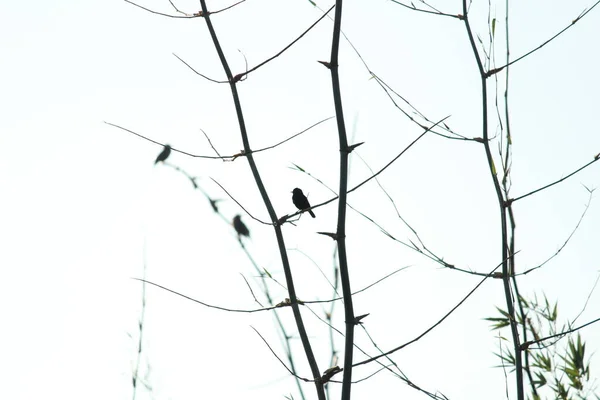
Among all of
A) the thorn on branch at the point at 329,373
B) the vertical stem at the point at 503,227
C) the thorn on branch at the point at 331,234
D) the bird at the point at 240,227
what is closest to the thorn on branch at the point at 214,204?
the bird at the point at 240,227

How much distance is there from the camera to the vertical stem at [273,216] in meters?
1.71

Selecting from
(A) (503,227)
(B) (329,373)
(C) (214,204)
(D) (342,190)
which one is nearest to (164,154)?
(C) (214,204)

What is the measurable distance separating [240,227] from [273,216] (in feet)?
0.34

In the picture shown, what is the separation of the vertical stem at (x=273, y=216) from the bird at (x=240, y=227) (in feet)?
0.29

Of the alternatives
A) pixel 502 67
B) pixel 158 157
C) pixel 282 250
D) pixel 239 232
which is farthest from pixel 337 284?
pixel 502 67

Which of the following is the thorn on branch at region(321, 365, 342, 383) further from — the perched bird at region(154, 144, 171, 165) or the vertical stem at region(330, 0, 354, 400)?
the perched bird at region(154, 144, 171, 165)

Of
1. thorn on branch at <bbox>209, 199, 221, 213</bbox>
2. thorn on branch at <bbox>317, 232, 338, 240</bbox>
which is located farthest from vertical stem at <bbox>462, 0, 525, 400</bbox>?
thorn on branch at <bbox>209, 199, 221, 213</bbox>

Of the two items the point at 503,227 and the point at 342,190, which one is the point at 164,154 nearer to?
the point at 342,190

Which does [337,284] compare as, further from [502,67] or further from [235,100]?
[502,67]

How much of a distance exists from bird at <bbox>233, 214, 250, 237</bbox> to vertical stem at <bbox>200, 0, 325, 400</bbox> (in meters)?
0.09

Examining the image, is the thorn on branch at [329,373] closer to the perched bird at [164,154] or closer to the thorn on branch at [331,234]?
the thorn on branch at [331,234]

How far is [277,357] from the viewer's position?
72.7 inches

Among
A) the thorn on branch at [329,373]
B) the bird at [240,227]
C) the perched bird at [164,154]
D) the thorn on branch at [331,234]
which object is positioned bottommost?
the thorn on branch at [329,373]

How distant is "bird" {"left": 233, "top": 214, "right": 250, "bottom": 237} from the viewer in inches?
69.0
